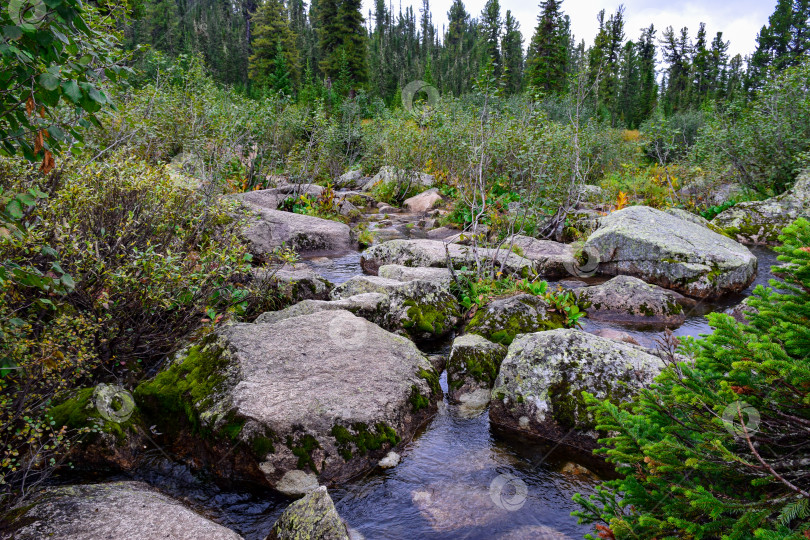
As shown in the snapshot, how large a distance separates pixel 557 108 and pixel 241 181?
2603 centimetres

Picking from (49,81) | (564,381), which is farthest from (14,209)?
(564,381)

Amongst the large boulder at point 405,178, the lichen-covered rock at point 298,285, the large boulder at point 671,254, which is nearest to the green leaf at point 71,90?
the lichen-covered rock at point 298,285

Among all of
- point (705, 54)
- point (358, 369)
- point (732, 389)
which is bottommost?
point (358, 369)

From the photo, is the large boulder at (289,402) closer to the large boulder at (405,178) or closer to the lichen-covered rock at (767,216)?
the lichen-covered rock at (767,216)

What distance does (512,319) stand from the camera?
734cm

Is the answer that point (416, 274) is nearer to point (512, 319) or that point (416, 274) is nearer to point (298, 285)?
point (298, 285)

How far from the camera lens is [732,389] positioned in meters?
2.31

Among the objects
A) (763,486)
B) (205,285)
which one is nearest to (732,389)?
(763,486)

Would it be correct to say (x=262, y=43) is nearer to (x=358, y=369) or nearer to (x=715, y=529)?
(x=358, y=369)

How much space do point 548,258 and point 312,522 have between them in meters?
9.30

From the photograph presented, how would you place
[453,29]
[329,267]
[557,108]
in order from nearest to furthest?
1. [329,267]
2. [557,108]
3. [453,29]

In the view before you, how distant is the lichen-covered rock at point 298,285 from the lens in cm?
792

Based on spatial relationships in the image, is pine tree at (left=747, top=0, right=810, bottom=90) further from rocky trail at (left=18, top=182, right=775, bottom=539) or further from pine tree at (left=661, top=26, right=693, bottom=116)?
rocky trail at (left=18, top=182, right=775, bottom=539)

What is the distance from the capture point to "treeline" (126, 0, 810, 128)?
46031 millimetres
